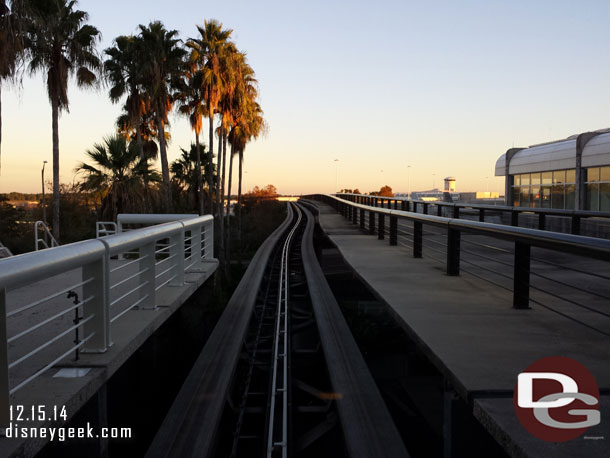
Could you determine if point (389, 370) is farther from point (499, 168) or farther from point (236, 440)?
point (499, 168)

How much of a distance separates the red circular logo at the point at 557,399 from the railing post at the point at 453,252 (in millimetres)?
3944

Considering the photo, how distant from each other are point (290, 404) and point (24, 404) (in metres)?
3.75

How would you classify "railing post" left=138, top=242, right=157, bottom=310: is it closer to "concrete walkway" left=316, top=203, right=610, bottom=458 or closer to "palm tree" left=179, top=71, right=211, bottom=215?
"concrete walkway" left=316, top=203, right=610, bottom=458

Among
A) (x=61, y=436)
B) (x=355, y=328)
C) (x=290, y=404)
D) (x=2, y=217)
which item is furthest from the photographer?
(x=2, y=217)

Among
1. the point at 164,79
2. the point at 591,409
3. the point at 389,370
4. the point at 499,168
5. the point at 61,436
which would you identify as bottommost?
the point at 389,370

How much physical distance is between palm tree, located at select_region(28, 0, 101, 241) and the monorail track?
19.7 metres

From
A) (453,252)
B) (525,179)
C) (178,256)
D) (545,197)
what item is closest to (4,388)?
(178,256)

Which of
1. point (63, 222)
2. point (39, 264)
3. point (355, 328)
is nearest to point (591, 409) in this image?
point (39, 264)

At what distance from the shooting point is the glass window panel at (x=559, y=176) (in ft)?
95.4

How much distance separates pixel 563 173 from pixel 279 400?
27.6 meters

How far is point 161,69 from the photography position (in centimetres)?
Result: 3366

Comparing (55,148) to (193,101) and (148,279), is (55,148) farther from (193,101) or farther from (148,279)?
(148,279)

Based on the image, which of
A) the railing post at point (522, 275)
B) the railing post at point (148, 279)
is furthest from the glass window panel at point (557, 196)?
the railing post at point (148, 279)

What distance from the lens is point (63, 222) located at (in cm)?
4316
